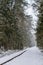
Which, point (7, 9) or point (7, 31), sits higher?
point (7, 9)

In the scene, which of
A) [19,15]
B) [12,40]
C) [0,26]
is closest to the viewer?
[0,26]

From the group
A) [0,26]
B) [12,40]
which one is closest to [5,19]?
[0,26]

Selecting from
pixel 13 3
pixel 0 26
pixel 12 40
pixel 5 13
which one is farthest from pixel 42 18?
pixel 12 40

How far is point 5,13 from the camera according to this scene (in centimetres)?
5091

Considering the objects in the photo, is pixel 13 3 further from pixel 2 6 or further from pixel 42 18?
pixel 42 18

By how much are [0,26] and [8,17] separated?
666 centimetres

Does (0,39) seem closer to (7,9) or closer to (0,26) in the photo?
(0,26)

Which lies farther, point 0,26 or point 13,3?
point 13,3

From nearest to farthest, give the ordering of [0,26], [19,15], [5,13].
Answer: [0,26] < [5,13] < [19,15]

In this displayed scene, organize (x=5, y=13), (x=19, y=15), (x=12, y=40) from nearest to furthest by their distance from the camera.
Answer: (x=5, y=13) → (x=19, y=15) → (x=12, y=40)

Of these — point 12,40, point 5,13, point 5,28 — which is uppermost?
point 5,13

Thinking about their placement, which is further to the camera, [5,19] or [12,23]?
[12,23]

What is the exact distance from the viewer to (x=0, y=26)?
47.0 m

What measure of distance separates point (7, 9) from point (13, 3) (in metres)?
4.45
